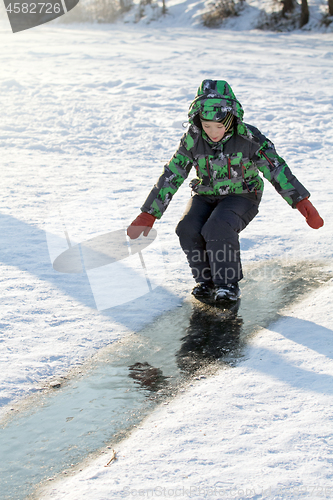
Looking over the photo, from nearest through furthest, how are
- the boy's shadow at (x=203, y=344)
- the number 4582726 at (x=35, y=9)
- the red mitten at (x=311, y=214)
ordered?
the boy's shadow at (x=203, y=344) → the red mitten at (x=311, y=214) → the number 4582726 at (x=35, y=9)

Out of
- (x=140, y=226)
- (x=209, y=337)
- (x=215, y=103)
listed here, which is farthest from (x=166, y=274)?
(x=215, y=103)

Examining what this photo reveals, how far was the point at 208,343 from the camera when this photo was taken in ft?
8.54

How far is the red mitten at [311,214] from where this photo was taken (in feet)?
9.25

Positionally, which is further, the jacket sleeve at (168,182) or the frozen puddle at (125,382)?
the jacket sleeve at (168,182)

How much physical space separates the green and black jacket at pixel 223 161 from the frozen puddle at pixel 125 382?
63 cm

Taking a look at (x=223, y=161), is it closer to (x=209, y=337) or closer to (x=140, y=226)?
(x=140, y=226)

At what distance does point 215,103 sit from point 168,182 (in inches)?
21.7

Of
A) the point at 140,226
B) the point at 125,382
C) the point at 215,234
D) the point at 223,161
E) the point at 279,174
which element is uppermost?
the point at 223,161

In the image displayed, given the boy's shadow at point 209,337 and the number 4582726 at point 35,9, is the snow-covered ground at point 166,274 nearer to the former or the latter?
the boy's shadow at point 209,337

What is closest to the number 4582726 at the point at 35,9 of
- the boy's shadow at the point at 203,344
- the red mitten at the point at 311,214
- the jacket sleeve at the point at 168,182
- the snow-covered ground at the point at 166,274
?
the snow-covered ground at the point at 166,274

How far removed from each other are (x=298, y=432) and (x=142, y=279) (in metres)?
1.74

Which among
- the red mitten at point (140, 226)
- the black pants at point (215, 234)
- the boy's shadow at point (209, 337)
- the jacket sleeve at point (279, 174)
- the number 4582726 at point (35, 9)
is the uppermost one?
the number 4582726 at point (35, 9)

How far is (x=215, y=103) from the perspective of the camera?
2.84 metres

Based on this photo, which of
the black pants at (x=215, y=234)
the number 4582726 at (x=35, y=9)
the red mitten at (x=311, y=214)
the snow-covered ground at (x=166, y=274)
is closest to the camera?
the snow-covered ground at (x=166, y=274)
